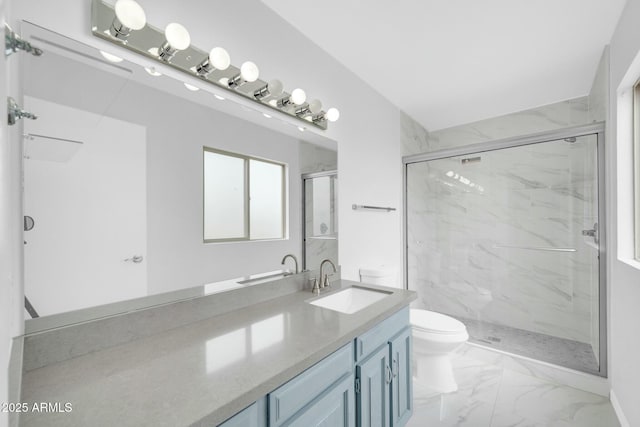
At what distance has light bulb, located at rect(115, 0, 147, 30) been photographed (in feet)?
3.19

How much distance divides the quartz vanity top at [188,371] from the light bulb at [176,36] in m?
1.12

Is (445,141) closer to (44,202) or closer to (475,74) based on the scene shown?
(475,74)

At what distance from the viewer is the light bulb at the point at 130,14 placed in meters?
0.97

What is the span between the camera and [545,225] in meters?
2.76

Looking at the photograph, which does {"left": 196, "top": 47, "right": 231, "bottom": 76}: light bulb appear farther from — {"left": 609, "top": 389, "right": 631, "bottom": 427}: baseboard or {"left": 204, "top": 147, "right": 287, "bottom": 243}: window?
{"left": 609, "top": 389, "right": 631, "bottom": 427}: baseboard

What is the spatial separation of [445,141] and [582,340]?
2.38 meters

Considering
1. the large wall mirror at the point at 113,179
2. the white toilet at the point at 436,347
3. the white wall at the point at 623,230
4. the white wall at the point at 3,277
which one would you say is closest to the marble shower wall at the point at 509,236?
the white wall at the point at 623,230

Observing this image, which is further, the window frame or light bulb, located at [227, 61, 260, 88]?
the window frame

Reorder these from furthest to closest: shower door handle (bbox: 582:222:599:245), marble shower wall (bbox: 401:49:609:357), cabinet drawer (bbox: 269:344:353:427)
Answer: marble shower wall (bbox: 401:49:609:357) < shower door handle (bbox: 582:222:599:245) < cabinet drawer (bbox: 269:344:353:427)

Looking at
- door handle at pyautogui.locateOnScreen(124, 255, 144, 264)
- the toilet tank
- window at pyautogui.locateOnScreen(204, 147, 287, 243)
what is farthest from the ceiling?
the toilet tank

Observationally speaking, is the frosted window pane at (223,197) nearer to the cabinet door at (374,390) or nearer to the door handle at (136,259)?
the door handle at (136,259)

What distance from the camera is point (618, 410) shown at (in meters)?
1.81

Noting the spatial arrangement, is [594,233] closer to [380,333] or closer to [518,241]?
[518,241]

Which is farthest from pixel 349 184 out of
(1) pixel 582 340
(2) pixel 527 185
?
(1) pixel 582 340
